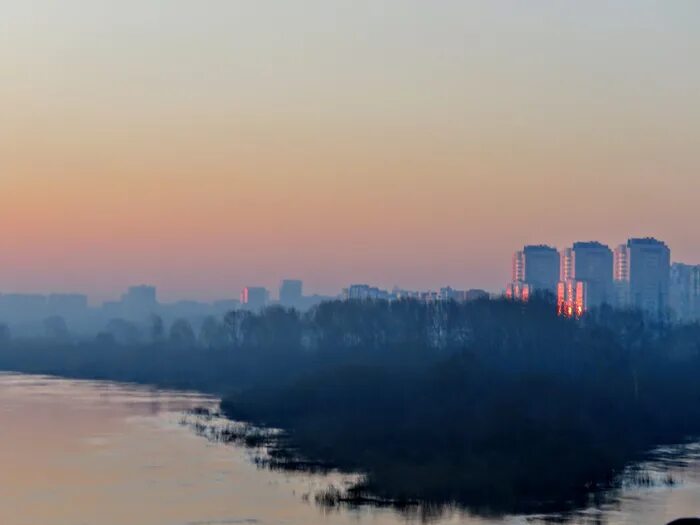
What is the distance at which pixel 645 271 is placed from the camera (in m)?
162

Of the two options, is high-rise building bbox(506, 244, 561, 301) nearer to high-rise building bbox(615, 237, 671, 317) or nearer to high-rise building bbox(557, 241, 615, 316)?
high-rise building bbox(557, 241, 615, 316)

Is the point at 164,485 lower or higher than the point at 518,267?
lower

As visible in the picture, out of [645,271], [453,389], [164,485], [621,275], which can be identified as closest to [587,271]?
[621,275]

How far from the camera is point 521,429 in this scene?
4309cm

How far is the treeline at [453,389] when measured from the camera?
38406 mm

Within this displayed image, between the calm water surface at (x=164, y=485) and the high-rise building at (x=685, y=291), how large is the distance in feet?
415

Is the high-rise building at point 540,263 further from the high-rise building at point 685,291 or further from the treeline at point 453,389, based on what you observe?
the treeline at point 453,389

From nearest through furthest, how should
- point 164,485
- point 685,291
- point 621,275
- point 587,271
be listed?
1. point 164,485
2. point 587,271
3. point 621,275
4. point 685,291

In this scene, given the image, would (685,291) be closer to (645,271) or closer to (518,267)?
(645,271)

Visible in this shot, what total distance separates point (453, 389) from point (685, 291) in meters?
125

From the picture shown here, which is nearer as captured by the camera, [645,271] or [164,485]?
[164,485]

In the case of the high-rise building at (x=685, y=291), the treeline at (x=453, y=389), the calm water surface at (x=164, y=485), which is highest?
the high-rise building at (x=685, y=291)

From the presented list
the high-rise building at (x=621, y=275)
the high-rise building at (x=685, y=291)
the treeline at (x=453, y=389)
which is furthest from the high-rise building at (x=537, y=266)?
the treeline at (x=453, y=389)

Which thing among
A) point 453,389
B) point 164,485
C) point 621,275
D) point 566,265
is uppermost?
point 566,265
